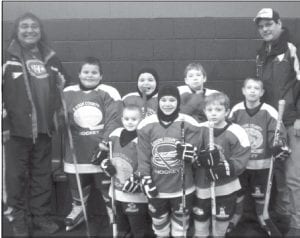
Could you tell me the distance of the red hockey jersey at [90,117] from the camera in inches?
141

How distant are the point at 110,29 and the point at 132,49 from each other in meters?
0.29

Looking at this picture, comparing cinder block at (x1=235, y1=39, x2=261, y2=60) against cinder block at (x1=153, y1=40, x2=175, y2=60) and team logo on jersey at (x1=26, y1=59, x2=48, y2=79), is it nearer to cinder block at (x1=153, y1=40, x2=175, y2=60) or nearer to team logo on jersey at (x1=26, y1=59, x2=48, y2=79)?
cinder block at (x1=153, y1=40, x2=175, y2=60)

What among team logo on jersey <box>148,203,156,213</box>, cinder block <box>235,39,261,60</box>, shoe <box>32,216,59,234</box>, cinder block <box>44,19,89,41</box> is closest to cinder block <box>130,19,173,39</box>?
cinder block <box>44,19,89,41</box>

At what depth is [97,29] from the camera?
4340mm

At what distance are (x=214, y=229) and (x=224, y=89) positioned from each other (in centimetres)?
158

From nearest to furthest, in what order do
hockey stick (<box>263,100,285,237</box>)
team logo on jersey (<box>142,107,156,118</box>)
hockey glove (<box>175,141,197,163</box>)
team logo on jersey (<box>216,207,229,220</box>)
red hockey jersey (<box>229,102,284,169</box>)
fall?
hockey glove (<box>175,141,197,163</box>), team logo on jersey (<box>216,207,229,220</box>), hockey stick (<box>263,100,285,237</box>), red hockey jersey (<box>229,102,284,169</box>), team logo on jersey (<box>142,107,156,118</box>)

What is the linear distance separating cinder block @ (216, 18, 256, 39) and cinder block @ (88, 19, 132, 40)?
890 millimetres

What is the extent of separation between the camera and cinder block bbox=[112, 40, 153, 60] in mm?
4359

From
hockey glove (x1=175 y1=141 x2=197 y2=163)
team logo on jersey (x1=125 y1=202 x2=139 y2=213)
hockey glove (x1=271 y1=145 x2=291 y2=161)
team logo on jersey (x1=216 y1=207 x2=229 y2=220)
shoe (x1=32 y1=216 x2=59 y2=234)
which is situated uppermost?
hockey glove (x1=175 y1=141 x2=197 y2=163)

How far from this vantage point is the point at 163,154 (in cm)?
318

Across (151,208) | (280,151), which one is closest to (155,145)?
(151,208)

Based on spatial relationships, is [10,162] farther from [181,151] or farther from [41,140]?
[181,151]

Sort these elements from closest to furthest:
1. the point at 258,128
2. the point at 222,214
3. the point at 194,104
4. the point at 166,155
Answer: the point at 166,155, the point at 222,214, the point at 258,128, the point at 194,104

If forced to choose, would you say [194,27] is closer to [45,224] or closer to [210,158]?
[210,158]
